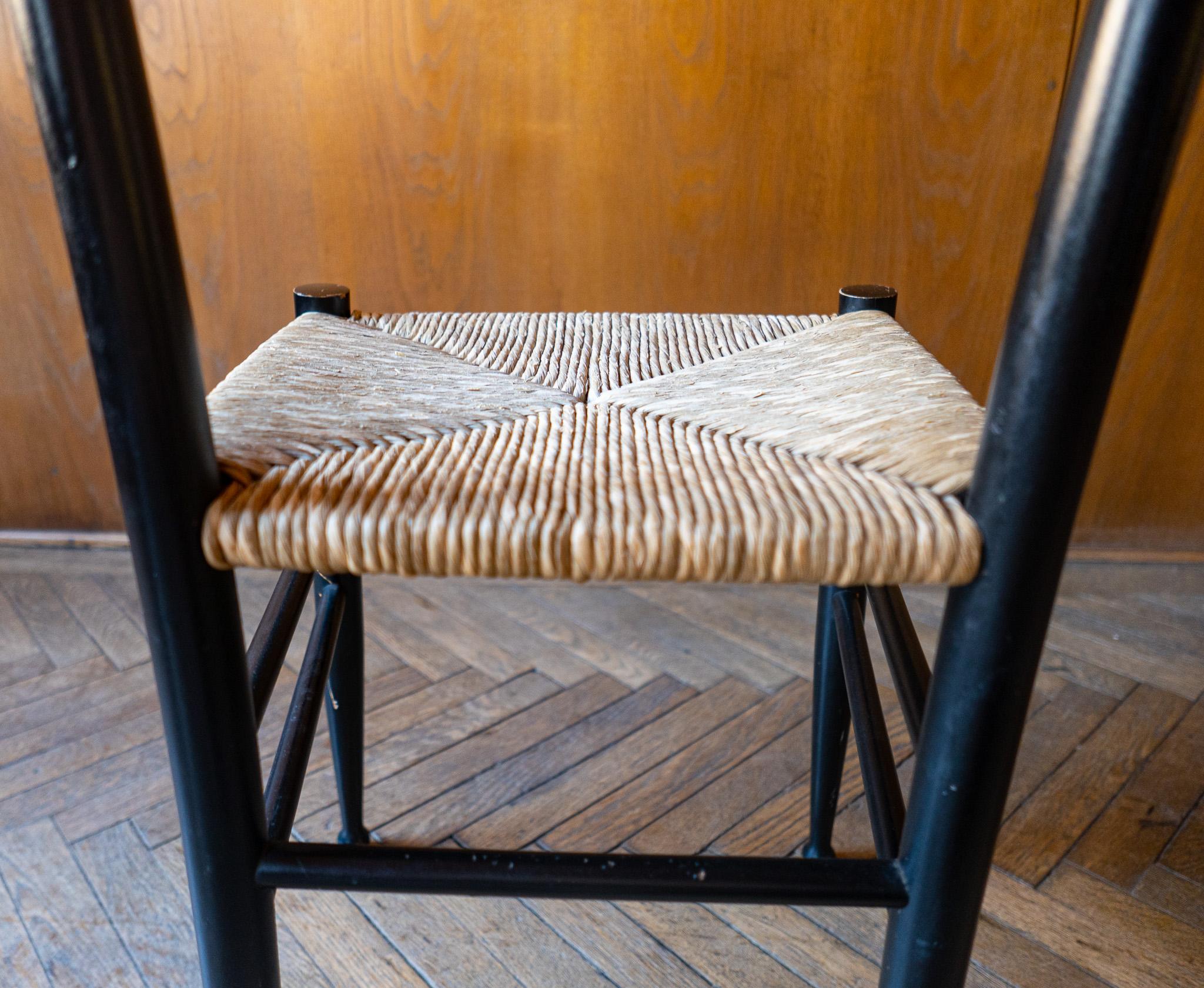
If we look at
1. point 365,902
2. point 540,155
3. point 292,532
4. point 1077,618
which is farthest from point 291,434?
point 1077,618

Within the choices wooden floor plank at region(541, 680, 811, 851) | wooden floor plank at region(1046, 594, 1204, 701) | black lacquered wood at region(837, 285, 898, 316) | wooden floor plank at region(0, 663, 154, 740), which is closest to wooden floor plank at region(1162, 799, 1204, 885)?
wooden floor plank at region(1046, 594, 1204, 701)

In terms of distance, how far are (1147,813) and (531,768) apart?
609 millimetres

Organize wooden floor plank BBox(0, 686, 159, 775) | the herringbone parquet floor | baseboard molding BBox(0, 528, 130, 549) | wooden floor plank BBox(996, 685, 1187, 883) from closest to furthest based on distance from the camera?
the herringbone parquet floor
wooden floor plank BBox(996, 685, 1187, 883)
wooden floor plank BBox(0, 686, 159, 775)
baseboard molding BBox(0, 528, 130, 549)

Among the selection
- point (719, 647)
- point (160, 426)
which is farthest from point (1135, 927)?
point (160, 426)

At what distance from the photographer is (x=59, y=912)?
32.9 inches

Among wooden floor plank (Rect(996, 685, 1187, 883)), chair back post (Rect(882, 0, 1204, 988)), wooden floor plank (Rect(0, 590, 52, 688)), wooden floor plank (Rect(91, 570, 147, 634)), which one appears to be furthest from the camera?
wooden floor plank (Rect(91, 570, 147, 634))

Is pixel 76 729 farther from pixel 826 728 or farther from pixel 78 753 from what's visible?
pixel 826 728

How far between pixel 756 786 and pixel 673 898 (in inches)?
22.5

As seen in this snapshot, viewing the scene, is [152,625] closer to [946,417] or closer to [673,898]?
[673,898]

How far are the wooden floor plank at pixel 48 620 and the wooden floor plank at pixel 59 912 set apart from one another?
32cm

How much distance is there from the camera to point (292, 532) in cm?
38

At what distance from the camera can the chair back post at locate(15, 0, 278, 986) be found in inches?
12.6

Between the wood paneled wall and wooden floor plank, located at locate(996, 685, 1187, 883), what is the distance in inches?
14.2

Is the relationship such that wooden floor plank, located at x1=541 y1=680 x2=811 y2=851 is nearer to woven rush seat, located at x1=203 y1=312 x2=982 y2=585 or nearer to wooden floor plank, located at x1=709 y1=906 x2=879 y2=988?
wooden floor plank, located at x1=709 y1=906 x2=879 y2=988
